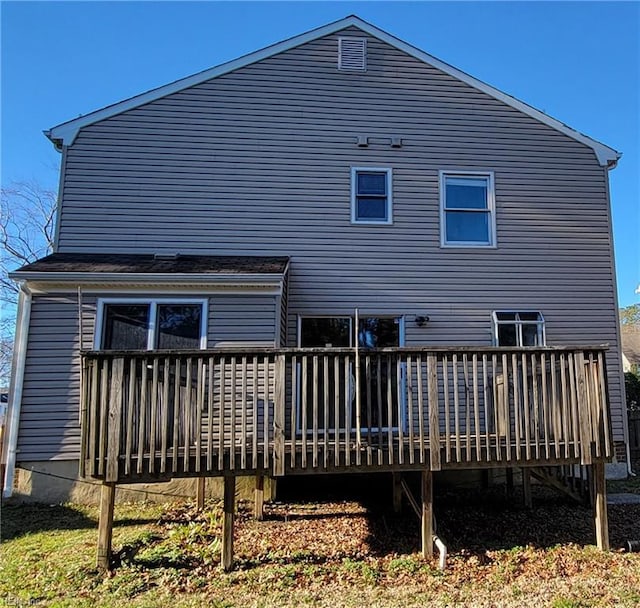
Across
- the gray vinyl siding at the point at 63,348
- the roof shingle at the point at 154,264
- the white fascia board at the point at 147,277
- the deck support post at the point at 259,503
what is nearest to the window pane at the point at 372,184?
the roof shingle at the point at 154,264

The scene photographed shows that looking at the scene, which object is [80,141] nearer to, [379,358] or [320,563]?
[379,358]

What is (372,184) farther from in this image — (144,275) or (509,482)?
(509,482)

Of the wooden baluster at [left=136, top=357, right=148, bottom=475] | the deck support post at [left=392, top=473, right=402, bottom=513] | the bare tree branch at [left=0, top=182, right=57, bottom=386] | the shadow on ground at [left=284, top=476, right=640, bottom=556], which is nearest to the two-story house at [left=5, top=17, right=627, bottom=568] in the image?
the deck support post at [left=392, top=473, right=402, bottom=513]

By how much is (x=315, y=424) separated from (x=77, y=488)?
432 centimetres

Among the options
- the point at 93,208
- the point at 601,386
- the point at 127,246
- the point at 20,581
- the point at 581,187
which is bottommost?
the point at 20,581

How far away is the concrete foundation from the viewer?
7.01 m

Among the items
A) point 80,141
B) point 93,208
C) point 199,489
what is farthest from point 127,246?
point 199,489

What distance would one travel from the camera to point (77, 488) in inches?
279

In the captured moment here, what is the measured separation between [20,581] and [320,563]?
2.80m

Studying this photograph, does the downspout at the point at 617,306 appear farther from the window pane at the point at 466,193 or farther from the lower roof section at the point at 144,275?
the lower roof section at the point at 144,275

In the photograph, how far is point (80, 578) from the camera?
4488 millimetres

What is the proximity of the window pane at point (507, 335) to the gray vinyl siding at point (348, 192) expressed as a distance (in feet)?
1.07

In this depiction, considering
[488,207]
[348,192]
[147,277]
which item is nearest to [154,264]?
[147,277]

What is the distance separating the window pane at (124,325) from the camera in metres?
7.28
